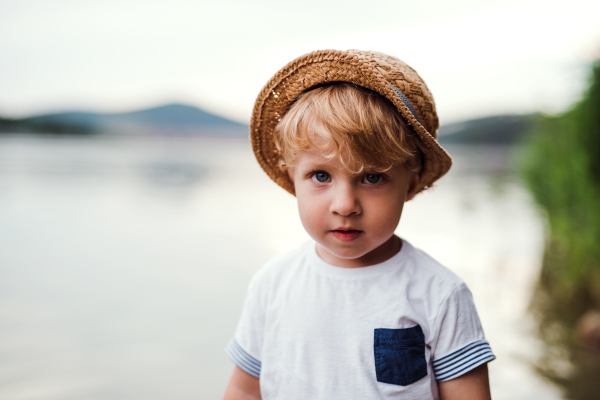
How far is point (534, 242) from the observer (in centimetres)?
457

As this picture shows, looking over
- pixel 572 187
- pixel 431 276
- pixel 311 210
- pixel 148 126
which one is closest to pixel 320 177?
pixel 311 210

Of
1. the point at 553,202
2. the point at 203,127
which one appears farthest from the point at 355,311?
the point at 203,127

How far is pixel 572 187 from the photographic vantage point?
3.04 metres

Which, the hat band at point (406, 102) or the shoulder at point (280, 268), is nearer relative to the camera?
the hat band at point (406, 102)

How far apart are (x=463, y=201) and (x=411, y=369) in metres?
5.65

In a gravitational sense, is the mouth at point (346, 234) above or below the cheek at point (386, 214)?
below

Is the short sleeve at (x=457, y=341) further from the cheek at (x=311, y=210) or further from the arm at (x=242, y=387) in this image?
the arm at (x=242, y=387)

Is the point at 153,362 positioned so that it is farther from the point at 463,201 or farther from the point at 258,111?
the point at 463,201

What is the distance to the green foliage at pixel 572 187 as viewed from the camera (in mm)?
2893

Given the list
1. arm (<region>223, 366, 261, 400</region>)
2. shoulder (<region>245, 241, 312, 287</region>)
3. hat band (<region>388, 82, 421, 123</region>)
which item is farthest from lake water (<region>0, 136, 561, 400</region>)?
hat band (<region>388, 82, 421, 123</region>)

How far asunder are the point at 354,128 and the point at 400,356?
433mm

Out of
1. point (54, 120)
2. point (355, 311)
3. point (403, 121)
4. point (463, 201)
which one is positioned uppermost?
point (54, 120)

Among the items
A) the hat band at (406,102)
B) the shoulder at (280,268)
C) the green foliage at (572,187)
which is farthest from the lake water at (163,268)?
the hat band at (406,102)

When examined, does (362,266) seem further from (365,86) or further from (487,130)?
(487,130)
